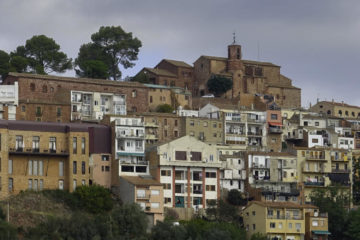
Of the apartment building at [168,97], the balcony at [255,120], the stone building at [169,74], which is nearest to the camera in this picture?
the balcony at [255,120]

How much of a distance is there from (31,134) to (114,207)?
10.9 metres

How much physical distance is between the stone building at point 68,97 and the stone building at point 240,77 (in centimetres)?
1934

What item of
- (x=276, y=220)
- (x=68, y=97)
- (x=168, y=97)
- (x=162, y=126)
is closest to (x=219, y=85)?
(x=168, y=97)

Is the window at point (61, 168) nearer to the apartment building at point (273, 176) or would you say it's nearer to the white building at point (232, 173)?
the white building at point (232, 173)

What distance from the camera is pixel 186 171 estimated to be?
342 feet

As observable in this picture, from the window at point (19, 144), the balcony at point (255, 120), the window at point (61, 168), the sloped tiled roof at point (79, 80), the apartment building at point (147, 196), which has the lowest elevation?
the apartment building at point (147, 196)

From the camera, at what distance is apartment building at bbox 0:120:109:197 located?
9688cm

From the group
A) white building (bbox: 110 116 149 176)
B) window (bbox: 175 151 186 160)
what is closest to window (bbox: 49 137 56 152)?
white building (bbox: 110 116 149 176)

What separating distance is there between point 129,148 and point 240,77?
38681 mm

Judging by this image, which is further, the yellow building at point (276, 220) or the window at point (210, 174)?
the window at point (210, 174)

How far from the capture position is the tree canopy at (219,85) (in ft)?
445

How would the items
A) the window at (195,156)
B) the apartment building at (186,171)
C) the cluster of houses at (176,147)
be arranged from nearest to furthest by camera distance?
the cluster of houses at (176,147)
the apartment building at (186,171)
the window at (195,156)

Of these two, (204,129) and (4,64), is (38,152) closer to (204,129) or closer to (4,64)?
(204,129)

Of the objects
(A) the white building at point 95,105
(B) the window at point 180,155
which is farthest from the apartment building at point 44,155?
(A) the white building at point 95,105
